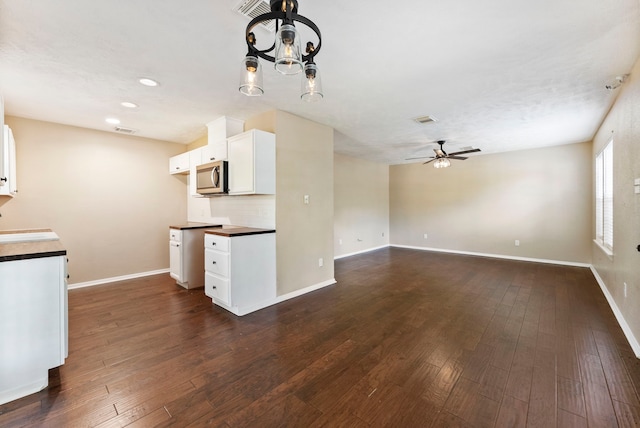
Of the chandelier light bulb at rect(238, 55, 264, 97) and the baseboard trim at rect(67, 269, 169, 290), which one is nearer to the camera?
the chandelier light bulb at rect(238, 55, 264, 97)

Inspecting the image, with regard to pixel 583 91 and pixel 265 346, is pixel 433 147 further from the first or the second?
pixel 265 346

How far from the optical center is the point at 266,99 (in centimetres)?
307

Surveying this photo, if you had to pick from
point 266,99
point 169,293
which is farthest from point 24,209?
point 266,99

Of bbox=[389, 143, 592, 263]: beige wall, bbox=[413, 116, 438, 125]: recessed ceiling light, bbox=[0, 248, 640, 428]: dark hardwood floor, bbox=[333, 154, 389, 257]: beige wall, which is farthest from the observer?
bbox=[333, 154, 389, 257]: beige wall

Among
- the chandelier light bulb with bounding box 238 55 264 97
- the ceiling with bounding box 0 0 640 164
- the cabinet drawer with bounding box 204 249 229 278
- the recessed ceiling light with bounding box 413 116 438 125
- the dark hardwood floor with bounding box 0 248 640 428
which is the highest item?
the recessed ceiling light with bounding box 413 116 438 125

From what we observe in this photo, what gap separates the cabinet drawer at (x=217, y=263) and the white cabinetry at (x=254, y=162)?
825mm

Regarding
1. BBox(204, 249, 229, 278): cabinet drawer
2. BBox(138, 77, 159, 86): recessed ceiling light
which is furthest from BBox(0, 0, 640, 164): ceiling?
BBox(204, 249, 229, 278): cabinet drawer

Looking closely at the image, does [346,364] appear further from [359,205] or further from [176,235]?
[359,205]

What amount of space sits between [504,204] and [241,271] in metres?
6.11

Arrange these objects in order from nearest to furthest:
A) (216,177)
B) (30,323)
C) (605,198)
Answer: (30,323)
(216,177)
(605,198)

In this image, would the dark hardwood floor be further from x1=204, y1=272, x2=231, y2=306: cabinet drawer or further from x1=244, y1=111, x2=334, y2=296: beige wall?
x1=244, y1=111, x2=334, y2=296: beige wall

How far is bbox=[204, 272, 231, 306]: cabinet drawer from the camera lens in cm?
305

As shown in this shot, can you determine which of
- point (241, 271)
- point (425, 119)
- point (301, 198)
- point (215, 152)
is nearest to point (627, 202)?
point (425, 119)

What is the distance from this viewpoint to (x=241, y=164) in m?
3.38
